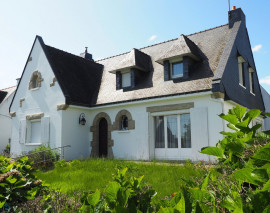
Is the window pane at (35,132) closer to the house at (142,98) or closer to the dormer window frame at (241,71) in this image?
the house at (142,98)

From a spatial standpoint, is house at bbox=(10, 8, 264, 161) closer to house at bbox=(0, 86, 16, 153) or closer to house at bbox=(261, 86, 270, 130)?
house at bbox=(261, 86, 270, 130)

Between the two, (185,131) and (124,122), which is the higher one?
(124,122)

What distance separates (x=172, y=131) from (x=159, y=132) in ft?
2.40

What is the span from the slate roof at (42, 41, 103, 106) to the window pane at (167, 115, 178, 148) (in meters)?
4.94

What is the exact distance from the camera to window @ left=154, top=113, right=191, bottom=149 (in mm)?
11727

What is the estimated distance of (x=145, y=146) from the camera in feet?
41.1

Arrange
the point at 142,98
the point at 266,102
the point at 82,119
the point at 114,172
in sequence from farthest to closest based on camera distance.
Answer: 1. the point at 266,102
2. the point at 82,119
3. the point at 142,98
4. the point at 114,172

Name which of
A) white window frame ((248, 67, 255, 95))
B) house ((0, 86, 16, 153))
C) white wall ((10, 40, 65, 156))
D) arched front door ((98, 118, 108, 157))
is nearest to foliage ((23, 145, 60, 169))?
white wall ((10, 40, 65, 156))

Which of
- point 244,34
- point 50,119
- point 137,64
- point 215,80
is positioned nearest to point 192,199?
point 215,80

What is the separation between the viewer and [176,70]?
13086mm

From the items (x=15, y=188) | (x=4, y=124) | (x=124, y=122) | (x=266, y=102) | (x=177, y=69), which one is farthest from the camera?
(x=4, y=124)

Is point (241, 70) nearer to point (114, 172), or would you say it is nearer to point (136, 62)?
point (136, 62)

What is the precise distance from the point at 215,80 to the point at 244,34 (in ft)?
20.7

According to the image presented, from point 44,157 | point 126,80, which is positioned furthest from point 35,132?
point 126,80
